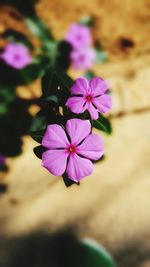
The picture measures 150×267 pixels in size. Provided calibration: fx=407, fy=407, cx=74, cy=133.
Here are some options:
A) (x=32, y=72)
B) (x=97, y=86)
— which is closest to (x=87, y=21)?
(x=32, y=72)

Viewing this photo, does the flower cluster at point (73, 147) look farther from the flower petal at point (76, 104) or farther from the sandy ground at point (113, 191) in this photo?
the sandy ground at point (113, 191)

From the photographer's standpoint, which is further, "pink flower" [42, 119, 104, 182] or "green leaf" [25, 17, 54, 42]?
"green leaf" [25, 17, 54, 42]

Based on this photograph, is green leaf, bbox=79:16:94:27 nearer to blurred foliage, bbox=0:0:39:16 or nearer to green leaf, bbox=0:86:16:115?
blurred foliage, bbox=0:0:39:16

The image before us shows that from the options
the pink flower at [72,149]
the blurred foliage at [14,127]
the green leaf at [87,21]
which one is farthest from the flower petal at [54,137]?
the green leaf at [87,21]

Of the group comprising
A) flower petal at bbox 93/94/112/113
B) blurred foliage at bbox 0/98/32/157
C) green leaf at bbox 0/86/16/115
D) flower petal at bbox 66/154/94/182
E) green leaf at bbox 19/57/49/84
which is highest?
green leaf at bbox 19/57/49/84

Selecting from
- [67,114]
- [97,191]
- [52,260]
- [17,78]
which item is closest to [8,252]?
[52,260]

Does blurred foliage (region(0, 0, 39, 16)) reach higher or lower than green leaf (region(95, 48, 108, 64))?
higher

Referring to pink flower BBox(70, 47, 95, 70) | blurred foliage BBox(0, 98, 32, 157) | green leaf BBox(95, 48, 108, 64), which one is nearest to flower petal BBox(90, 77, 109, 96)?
blurred foliage BBox(0, 98, 32, 157)

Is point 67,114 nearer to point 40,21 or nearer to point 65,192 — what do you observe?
point 65,192

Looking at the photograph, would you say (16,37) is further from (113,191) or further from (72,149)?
(72,149)
